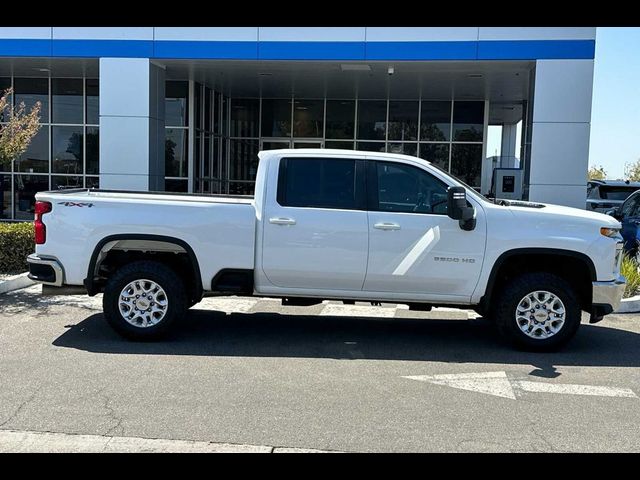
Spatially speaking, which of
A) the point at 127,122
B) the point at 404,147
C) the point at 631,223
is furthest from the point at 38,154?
the point at 631,223

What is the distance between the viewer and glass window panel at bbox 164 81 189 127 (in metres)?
17.8

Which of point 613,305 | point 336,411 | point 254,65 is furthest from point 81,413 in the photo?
point 254,65

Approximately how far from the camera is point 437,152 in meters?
20.2

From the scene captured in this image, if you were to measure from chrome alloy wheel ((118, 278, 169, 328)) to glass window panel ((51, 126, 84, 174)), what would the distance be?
42.8 ft

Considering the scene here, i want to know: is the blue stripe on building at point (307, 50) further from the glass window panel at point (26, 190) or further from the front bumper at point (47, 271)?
the front bumper at point (47, 271)

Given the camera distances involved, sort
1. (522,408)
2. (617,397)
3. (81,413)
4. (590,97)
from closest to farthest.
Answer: (81,413) < (522,408) < (617,397) < (590,97)

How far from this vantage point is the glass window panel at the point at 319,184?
6.74m

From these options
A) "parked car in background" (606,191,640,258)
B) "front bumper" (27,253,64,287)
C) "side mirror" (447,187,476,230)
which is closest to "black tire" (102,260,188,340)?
"front bumper" (27,253,64,287)

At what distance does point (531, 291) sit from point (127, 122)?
10330 millimetres

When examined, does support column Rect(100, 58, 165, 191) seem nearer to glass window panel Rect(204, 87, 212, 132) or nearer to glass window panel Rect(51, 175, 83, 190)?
glass window panel Rect(204, 87, 212, 132)

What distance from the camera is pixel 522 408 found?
505 centimetres

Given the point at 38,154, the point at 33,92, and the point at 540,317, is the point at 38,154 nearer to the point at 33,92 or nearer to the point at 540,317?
the point at 33,92
